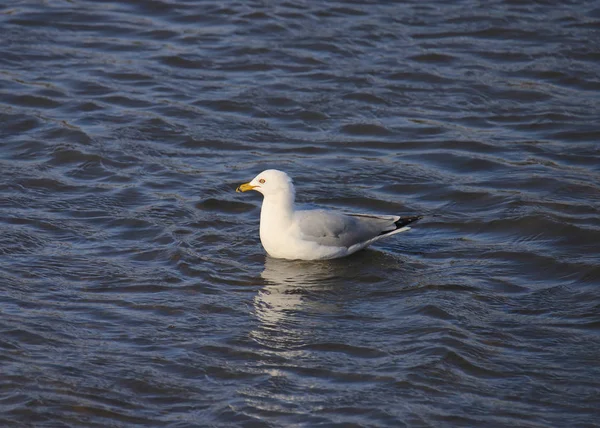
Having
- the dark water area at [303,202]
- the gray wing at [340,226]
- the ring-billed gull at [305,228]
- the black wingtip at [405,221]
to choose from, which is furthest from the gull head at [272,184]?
the black wingtip at [405,221]

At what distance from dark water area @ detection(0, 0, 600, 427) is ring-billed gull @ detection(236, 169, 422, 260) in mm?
156

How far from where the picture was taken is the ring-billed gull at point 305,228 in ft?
29.9

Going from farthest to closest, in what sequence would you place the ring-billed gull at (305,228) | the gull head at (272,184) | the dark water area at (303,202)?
the gull head at (272,184), the ring-billed gull at (305,228), the dark water area at (303,202)

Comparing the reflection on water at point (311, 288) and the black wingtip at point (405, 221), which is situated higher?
the black wingtip at point (405, 221)

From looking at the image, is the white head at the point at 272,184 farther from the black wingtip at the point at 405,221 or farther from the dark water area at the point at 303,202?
the black wingtip at the point at 405,221

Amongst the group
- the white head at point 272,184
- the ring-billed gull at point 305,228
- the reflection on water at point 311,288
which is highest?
the white head at point 272,184

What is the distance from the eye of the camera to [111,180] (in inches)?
419

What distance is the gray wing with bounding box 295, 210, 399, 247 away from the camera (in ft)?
30.1

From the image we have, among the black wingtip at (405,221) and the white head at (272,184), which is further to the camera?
the black wingtip at (405,221)

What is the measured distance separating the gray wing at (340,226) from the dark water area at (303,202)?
24 centimetres

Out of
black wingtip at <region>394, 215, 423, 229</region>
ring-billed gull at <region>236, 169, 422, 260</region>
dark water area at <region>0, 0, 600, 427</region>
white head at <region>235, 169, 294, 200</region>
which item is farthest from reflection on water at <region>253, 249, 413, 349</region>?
white head at <region>235, 169, 294, 200</region>

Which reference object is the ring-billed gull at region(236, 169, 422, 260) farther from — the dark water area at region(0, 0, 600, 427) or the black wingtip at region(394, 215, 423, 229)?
the dark water area at region(0, 0, 600, 427)

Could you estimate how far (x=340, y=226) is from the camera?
923 cm

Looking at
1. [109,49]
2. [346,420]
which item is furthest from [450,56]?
[346,420]
